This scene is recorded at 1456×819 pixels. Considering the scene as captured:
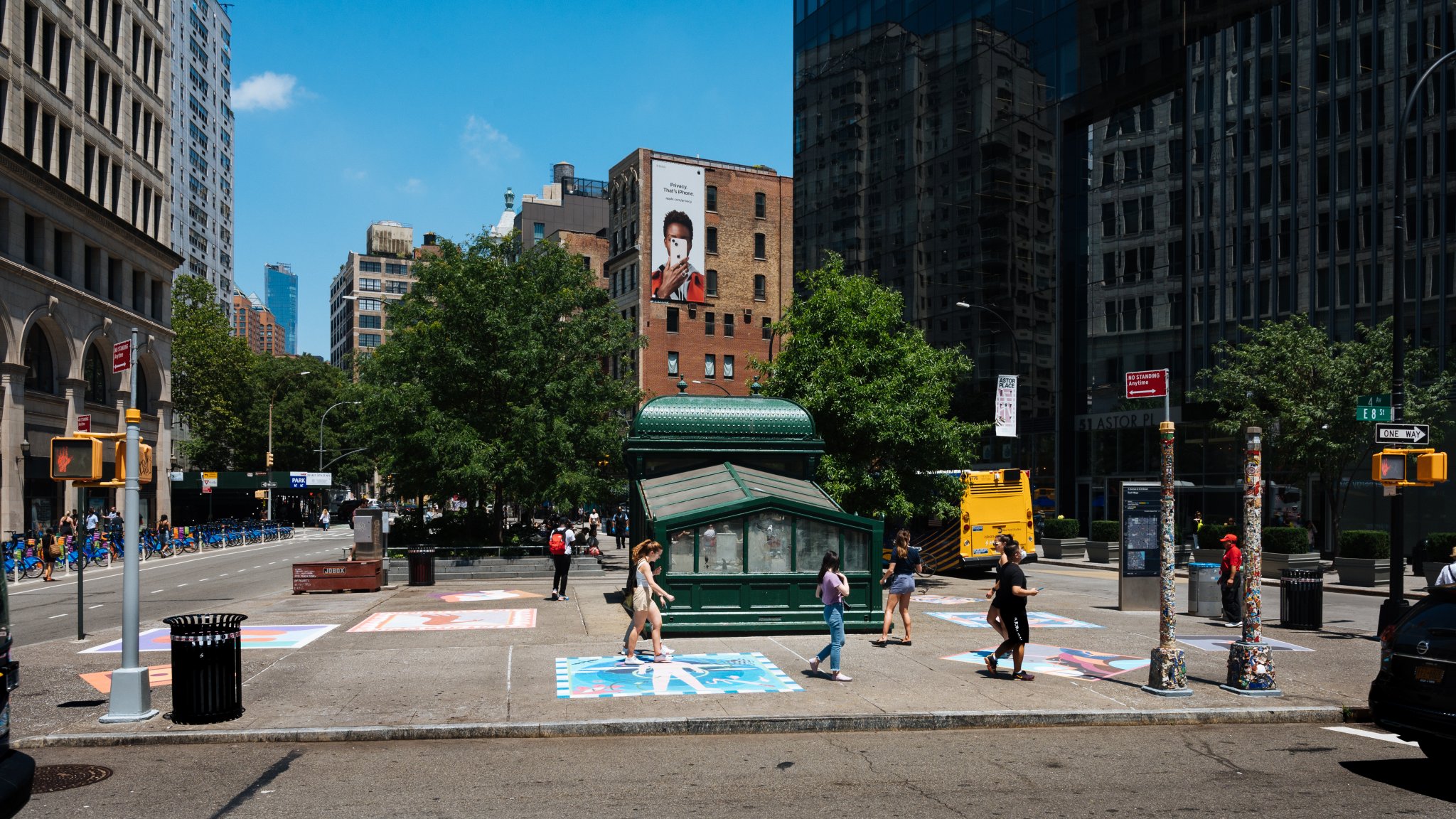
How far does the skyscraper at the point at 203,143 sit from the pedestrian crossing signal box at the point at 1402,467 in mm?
104943

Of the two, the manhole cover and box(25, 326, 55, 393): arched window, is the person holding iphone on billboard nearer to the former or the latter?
box(25, 326, 55, 393): arched window

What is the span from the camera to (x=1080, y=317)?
5016 cm

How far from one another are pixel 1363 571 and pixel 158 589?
32.6 metres

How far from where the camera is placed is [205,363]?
67.6 metres

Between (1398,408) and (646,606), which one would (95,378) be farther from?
(1398,408)

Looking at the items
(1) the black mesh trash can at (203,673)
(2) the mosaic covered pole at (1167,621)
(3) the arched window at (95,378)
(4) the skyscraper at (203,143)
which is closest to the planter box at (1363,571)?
(2) the mosaic covered pole at (1167,621)

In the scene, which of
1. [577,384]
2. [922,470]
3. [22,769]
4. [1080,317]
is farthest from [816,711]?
[1080,317]

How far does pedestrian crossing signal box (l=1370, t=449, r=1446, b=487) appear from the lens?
15.6 m

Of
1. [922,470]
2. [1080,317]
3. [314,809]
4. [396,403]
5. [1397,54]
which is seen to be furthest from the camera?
[1080,317]

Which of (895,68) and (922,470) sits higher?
(895,68)

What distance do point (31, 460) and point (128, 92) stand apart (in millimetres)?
20448

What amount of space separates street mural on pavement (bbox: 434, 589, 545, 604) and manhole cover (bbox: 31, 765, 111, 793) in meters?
14.2

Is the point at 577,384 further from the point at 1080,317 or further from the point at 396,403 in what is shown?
the point at 1080,317

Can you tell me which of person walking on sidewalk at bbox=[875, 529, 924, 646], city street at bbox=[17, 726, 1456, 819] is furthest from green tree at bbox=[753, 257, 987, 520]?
city street at bbox=[17, 726, 1456, 819]
